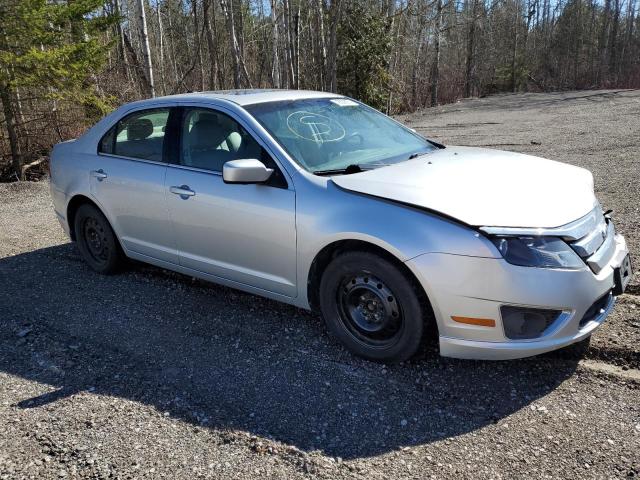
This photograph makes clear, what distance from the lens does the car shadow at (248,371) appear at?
9.70 feet

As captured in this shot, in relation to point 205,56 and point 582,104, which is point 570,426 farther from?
point 205,56

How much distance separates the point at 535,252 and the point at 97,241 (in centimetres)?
412

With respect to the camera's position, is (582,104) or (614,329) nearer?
(614,329)

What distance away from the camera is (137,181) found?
4.64m

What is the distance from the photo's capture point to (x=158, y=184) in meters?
4.45

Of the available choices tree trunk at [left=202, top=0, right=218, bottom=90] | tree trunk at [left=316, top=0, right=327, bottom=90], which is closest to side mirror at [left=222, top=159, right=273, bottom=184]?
tree trunk at [left=202, top=0, right=218, bottom=90]

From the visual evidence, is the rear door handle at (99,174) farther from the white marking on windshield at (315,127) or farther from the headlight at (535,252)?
the headlight at (535,252)

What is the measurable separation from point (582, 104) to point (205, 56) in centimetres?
1801

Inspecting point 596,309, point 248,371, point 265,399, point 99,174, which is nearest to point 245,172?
point 248,371

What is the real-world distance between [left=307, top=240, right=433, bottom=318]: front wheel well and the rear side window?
179 centimetres

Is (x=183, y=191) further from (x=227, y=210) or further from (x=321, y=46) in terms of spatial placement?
(x=321, y=46)

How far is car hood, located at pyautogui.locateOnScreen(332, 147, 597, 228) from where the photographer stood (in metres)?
3.03

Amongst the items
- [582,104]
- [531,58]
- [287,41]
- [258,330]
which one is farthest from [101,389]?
[531,58]

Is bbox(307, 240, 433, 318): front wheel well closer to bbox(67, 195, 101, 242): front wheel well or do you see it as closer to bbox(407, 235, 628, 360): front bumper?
bbox(407, 235, 628, 360): front bumper
